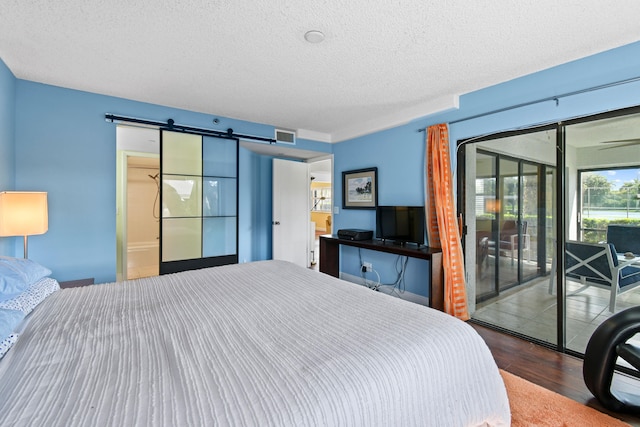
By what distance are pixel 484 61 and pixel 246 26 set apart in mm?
1920

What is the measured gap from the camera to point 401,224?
3535 mm

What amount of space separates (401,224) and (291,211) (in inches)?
91.9

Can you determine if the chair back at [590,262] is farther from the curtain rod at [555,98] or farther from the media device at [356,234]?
the media device at [356,234]

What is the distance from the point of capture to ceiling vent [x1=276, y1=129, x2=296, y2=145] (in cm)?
429

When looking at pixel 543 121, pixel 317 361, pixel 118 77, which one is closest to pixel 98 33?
pixel 118 77

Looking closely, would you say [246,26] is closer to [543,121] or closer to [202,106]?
[202,106]

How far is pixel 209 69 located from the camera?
2.46m

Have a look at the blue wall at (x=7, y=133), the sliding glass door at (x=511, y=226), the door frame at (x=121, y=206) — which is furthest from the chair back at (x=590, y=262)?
the door frame at (x=121, y=206)

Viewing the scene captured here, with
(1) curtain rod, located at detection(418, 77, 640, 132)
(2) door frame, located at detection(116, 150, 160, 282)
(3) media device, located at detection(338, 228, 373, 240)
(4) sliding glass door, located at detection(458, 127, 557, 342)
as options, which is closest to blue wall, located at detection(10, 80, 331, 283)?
(2) door frame, located at detection(116, 150, 160, 282)

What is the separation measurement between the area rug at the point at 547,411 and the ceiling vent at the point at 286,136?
12.6 feet

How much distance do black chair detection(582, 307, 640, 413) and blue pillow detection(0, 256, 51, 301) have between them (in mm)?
3198

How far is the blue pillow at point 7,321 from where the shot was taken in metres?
0.99

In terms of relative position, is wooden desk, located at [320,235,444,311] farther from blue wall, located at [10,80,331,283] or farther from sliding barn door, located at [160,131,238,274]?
blue wall, located at [10,80,331,283]

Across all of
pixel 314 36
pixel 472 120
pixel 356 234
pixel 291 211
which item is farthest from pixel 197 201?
pixel 472 120
